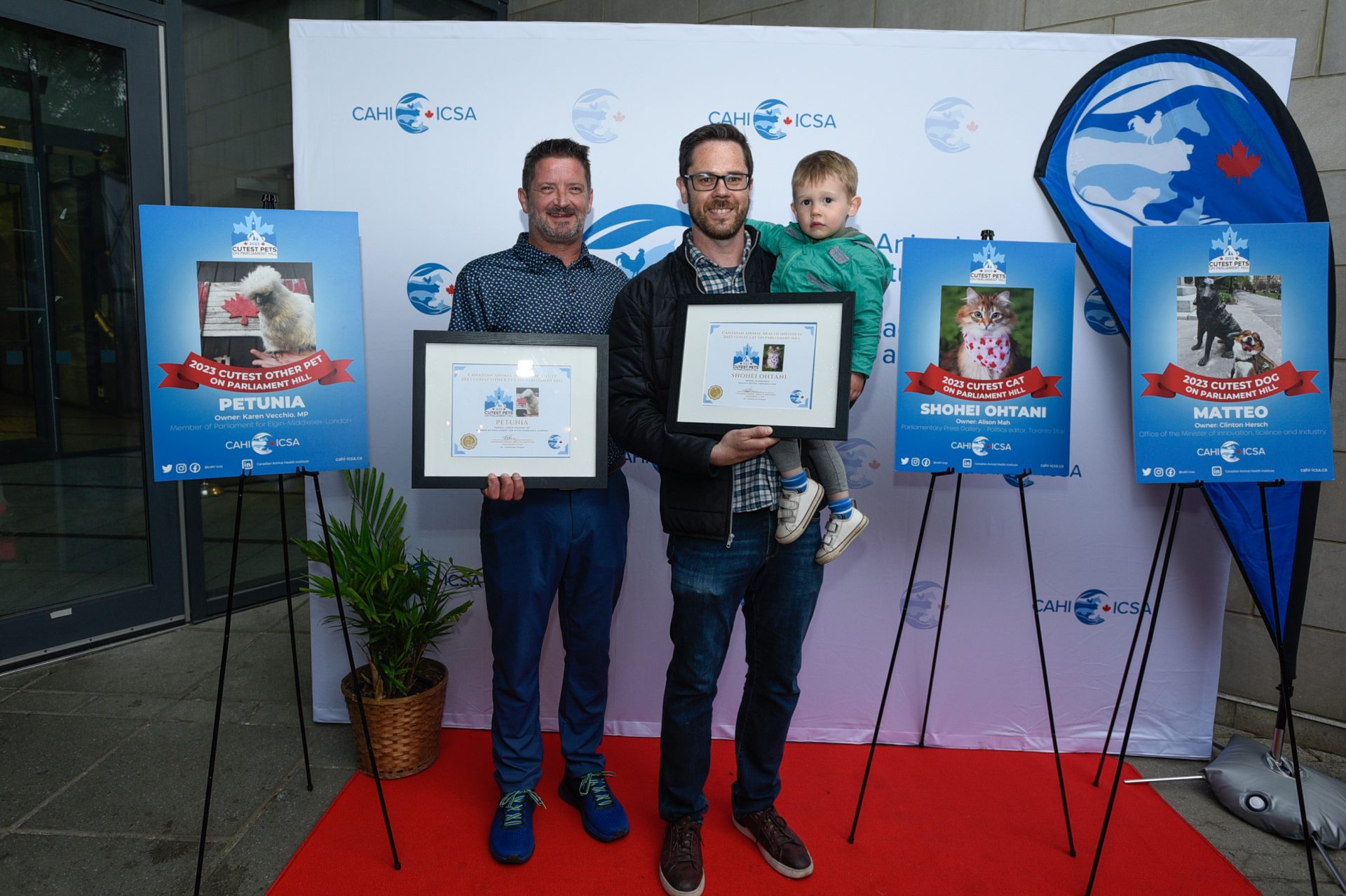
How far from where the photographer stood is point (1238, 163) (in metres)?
2.53

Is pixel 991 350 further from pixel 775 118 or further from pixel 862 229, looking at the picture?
pixel 775 118

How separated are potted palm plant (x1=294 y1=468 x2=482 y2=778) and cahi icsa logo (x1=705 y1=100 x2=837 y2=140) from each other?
5.68ft

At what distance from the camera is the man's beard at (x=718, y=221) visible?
77.7 inches

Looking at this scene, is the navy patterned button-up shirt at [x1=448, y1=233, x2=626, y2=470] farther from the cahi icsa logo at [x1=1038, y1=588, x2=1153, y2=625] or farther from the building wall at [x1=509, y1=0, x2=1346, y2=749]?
the building wall at [x1=509, y1=0, x2=1346, y2=749]

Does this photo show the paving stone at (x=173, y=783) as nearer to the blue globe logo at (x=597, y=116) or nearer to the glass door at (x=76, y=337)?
the glass door at (x=76, y=337)

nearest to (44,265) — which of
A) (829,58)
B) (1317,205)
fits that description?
(829,58)

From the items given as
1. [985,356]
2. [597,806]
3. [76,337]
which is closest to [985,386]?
[985,356]

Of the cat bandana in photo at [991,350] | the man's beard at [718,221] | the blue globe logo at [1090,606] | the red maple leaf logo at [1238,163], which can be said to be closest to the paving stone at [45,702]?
the man's beard at [718,221]

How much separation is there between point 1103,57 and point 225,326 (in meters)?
2.87

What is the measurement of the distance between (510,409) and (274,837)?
148 cm

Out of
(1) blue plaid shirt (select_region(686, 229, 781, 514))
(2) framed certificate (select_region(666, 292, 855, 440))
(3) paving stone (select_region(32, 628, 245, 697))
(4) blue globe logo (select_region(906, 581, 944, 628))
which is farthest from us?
(3) paving stone (select_region(32, 628, 245, 697))

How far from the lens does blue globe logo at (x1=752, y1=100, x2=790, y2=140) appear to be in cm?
265

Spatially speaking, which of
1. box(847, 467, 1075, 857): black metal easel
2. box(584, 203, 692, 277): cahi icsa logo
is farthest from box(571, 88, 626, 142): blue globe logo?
box(847, 467, 1075, 857): black metal easel

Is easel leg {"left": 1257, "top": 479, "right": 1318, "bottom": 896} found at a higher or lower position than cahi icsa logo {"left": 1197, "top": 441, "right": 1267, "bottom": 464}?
lower
